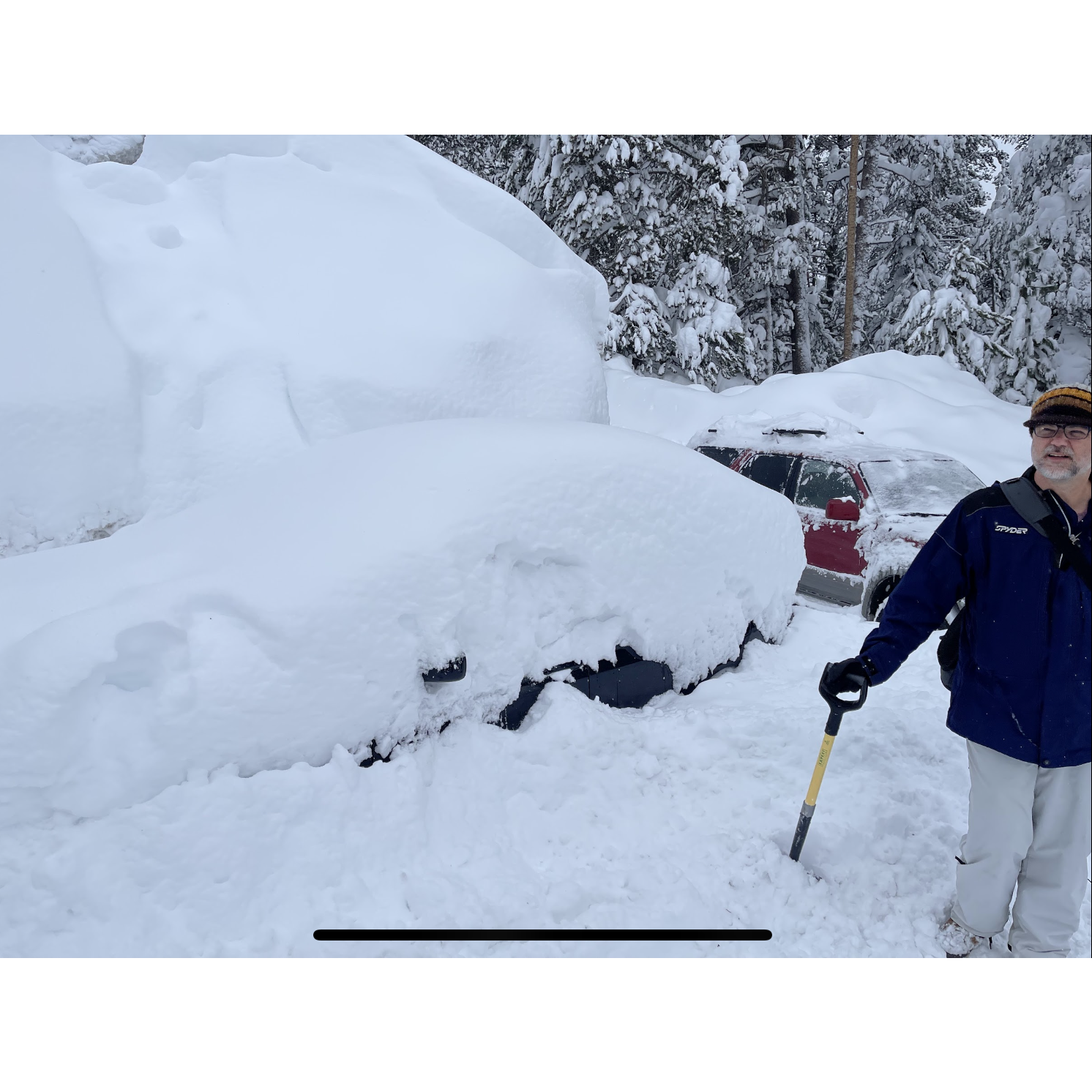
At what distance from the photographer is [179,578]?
214 cm

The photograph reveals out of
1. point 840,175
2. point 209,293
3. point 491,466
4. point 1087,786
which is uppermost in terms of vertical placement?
point 840,175

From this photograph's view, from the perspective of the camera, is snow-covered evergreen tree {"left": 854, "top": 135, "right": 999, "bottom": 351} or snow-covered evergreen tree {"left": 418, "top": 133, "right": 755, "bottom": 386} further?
snow-covered evergreen tree {"left": 418, "top": 133, "right": 755, "bottom": 386}

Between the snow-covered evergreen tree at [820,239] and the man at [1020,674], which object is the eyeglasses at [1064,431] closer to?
the man at [1020,674]

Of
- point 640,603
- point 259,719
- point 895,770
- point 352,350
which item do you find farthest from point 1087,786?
point 352,350

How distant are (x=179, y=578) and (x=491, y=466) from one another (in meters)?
1.07

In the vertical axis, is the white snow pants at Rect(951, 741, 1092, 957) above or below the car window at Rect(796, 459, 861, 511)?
below

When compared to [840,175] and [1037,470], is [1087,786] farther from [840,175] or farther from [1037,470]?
[840,175]

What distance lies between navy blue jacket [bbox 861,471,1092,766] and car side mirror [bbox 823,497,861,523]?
156 centimetres

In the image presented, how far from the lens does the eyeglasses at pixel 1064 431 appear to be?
1.94m

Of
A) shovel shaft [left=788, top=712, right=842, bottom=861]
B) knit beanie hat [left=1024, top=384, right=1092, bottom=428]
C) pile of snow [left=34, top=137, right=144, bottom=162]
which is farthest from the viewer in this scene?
pile of snow [left=34, top=137, right=144, bottom=162]

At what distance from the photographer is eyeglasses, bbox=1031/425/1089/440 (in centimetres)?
194

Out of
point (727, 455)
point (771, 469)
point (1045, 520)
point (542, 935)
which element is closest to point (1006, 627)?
A: point (1045, 520)

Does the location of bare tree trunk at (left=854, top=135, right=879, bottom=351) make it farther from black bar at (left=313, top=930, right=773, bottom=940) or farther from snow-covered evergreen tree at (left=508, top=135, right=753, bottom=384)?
black bar at (left=313, top=930, right=773, bottom=940)

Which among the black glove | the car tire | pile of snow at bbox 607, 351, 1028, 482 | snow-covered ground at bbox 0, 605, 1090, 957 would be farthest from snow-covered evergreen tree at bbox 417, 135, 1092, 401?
snow-covered ground at bbox 0, 605, 1090, 957
